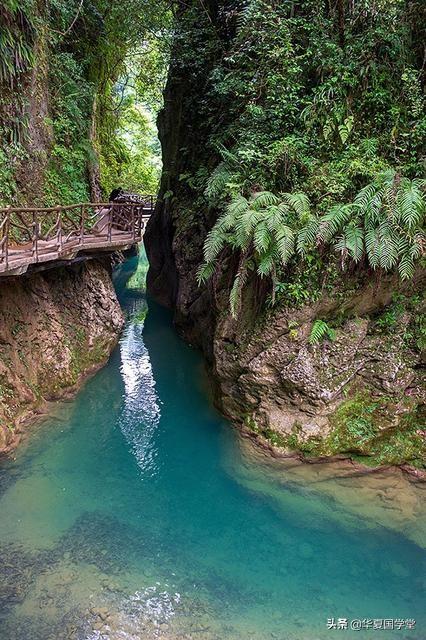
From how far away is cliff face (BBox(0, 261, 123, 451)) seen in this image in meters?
8.75

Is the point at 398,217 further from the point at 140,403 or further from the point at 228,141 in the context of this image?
the point at 140,403

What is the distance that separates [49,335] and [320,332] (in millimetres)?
6472

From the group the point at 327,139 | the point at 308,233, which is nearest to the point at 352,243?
the point at 308,233

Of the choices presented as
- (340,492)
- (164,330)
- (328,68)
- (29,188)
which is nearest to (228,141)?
(328,68)

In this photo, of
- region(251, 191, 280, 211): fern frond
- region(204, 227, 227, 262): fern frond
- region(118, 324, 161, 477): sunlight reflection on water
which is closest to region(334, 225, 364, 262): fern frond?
region(251, 191, 280, 211): fern frond

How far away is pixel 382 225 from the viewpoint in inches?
279

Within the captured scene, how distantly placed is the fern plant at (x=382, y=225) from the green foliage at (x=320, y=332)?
1314 millimetres

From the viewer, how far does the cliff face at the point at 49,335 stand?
8.75 meters

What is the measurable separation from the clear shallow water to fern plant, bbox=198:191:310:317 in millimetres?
3580

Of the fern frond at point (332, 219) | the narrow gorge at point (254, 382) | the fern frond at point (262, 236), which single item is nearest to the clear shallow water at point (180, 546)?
the narrow gorge at point (254, 382)

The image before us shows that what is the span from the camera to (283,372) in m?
8.34

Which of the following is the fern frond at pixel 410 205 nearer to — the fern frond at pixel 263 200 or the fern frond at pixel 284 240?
the fern frond at pixel 284 240

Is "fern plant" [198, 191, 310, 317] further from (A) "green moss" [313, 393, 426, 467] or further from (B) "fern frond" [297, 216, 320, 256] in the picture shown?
(A) "green moss" [313, 393, 426, 467]

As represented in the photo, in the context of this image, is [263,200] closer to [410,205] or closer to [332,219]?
[332,219]
